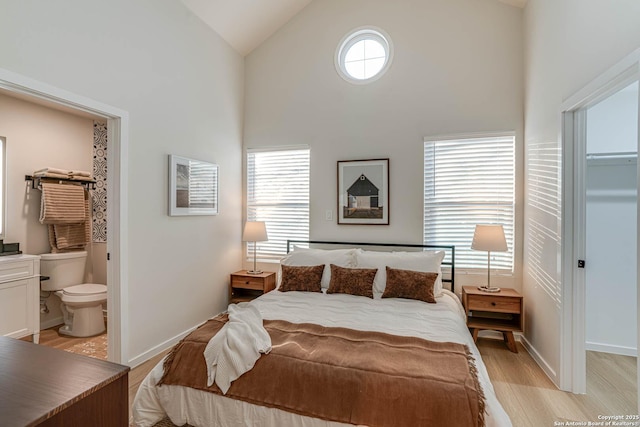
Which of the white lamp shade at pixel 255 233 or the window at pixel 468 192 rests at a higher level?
the window at pixel 468 192

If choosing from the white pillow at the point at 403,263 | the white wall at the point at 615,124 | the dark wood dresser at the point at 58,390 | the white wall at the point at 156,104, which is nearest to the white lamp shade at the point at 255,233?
the white wall at the point at 156,104

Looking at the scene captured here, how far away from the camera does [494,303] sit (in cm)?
300

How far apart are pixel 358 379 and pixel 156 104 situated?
2875 millimetres

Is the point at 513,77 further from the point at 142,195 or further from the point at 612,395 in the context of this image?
the point at 142,195

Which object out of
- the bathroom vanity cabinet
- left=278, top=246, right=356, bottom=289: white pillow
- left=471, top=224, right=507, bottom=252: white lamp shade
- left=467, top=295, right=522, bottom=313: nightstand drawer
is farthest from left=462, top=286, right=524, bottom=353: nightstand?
the bathroom vanity cabinet

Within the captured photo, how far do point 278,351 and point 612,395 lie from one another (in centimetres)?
254

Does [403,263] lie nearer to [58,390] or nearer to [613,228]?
[613,228]

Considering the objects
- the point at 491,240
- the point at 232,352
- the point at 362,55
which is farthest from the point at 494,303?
the point at 362,55

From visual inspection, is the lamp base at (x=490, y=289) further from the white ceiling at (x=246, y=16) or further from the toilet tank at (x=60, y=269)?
the toilet tank at (x=60, y=269)

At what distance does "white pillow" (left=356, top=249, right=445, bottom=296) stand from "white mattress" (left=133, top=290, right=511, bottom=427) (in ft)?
0.59

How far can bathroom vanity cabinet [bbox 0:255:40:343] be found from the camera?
9.64 ft

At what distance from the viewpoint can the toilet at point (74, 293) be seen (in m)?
3.35

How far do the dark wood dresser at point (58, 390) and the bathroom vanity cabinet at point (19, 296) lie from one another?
2626 mm

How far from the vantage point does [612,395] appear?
2.29m
